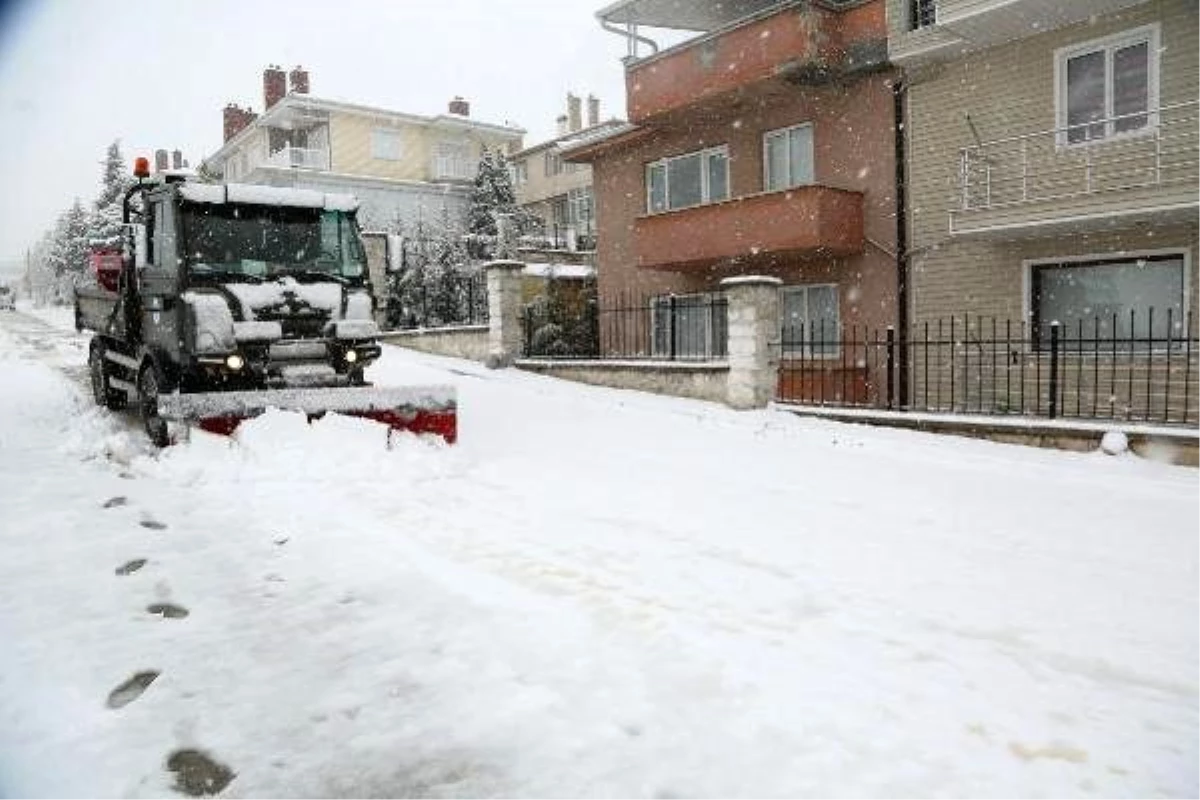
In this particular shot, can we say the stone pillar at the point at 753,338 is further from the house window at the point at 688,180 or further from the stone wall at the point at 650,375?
the house window at the point at 688,180

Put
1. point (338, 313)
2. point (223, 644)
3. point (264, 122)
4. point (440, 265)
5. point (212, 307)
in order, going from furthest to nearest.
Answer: point (264, 122) < point (440, 265) < point (338, 313) < point (212, 307) < point (223, 644)

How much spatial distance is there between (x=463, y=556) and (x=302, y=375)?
3.66 metres

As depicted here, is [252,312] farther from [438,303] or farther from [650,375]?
[438,303]

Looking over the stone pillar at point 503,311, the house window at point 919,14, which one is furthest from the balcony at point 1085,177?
the stone pillar at point 503,311

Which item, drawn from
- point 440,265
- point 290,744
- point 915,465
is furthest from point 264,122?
point 290,744

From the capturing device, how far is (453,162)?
40.9 metres

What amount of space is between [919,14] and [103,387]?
14.5 m

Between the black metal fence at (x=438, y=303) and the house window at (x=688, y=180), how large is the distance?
5.26m

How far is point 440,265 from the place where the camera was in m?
22.2

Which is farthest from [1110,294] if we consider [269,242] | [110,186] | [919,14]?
[110,186]

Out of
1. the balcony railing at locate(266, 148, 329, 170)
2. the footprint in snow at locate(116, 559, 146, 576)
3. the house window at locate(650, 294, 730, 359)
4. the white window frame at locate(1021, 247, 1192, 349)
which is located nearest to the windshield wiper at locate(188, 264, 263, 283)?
the footprint in snow at locate(116, 559, 146, 576)

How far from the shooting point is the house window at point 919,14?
46.4 ft

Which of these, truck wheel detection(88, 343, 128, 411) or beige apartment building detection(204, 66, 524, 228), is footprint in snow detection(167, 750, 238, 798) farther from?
beige apartment building detection(204, 66, 524, 228)

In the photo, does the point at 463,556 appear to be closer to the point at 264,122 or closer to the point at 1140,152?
the point at 1140,152
